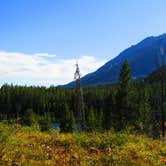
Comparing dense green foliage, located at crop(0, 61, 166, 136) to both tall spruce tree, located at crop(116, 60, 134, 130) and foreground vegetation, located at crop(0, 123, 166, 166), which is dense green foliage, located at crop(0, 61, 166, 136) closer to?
tall spruce tree, located at crop(116, 60, 134, 130)

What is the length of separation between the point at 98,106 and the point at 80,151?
132 metres

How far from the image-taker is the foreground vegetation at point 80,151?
25.2ft

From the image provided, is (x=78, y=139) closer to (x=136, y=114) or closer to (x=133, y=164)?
(x=133, y=164)

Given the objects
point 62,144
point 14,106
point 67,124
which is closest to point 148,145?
point 62,144

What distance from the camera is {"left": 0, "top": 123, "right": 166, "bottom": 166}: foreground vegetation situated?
768 cm

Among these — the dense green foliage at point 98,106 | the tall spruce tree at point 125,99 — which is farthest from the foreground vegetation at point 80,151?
the tall spruce tree at point 125,99

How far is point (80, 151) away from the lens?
368 inches

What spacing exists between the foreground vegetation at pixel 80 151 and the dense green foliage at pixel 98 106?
27.7ft

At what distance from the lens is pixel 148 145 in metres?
11.0

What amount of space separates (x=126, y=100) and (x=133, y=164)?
51.1 m

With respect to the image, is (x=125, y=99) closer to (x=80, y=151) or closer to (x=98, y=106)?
(x=80, y=151)

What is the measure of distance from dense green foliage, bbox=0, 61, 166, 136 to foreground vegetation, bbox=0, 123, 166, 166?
844 cm

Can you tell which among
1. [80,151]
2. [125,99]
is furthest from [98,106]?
[80,151]

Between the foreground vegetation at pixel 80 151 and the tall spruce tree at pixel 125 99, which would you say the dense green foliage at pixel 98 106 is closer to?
the tall spruce tree at pixel 125 99
